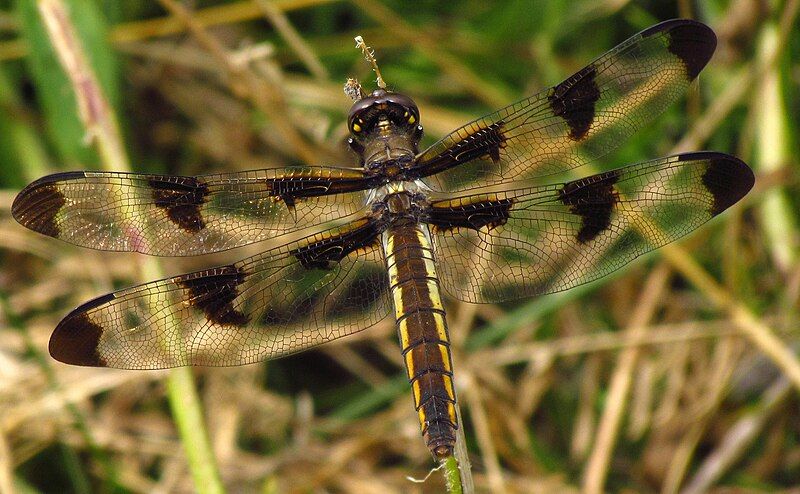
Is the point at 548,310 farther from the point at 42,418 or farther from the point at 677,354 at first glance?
the point at 42,418

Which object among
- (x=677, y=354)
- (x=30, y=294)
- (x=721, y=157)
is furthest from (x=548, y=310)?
(x=30, y=294)

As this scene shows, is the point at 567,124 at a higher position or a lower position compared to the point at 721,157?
higher

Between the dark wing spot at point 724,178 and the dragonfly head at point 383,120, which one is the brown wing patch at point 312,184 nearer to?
the dragonfly head at point 383,120

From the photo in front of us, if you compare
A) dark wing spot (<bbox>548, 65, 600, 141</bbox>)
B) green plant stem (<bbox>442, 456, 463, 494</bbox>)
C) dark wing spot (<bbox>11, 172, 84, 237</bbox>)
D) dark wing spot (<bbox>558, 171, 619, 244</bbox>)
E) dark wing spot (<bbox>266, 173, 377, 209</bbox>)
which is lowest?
green plant stem (<bbox>442, 456, 463, 494</bbox>)

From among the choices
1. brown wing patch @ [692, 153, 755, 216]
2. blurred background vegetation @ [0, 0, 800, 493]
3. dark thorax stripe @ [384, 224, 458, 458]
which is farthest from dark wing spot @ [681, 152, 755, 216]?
blurred background vegetation @ [0, 0, 800, 493]

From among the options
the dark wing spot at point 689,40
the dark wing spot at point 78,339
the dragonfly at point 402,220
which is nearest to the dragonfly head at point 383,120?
the dragonfly at point 402,220

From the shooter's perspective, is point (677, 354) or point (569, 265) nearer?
point (569, 265)

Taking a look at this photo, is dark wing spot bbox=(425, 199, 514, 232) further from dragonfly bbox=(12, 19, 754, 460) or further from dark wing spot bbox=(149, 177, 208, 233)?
dark wing spot bbox=(149, 177, 208, 233)
